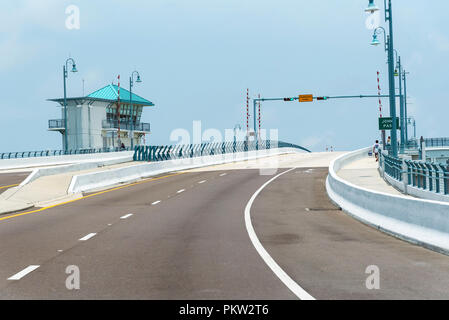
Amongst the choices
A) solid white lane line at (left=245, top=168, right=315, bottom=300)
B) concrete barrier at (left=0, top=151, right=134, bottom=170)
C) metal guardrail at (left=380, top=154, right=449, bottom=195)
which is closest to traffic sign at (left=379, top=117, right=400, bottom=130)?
→ metal guardrail at (left=380, top=154, right=449, bottom=195)

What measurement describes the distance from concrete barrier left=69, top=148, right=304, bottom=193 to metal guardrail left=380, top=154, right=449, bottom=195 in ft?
47.7

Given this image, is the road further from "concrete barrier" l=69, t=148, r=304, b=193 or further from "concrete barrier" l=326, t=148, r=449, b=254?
"concrete barrier" l=69, t=148, r=304, b=193

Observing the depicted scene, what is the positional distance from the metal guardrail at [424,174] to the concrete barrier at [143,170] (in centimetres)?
1455

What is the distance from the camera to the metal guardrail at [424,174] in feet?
75.7

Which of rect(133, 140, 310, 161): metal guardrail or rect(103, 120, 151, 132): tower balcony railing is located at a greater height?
rect(103, 120, 151, 132): tower balcony railing

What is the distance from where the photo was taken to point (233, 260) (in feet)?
35.2

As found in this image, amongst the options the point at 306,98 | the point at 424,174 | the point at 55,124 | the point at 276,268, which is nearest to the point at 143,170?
the point at 424,174

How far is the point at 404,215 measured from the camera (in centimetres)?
1409

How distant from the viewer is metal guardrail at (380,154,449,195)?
75.7 feet

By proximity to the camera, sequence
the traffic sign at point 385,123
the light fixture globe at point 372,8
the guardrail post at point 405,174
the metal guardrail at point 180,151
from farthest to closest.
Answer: the metal guardrail at point 180,151, the traffic sign at point 385,123, the light fixture globe at point 372,8, the guardrail post at point 405,174

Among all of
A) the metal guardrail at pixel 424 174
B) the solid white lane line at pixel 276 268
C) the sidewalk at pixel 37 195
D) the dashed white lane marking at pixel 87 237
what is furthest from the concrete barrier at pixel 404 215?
the sidewalk at pixel 37 195

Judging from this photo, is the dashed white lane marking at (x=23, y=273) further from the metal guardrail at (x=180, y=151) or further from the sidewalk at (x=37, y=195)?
the metal guardrail at (x=180, y=151)
